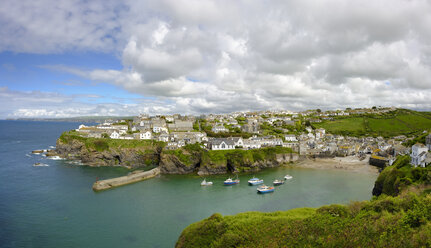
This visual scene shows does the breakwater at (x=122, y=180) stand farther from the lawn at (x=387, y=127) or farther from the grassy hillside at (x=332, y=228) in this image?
the lawn at (x=387, y=127)

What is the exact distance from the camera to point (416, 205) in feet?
38.2

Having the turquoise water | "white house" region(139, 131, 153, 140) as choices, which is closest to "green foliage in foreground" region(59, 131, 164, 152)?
"white house" region(139, 131, 153, 140)

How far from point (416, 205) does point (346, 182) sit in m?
25.9

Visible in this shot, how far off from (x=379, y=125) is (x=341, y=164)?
4986 cm

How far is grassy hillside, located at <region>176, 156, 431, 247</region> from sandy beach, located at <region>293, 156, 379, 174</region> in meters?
34.1

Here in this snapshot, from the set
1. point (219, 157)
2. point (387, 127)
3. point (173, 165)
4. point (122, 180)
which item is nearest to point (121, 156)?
point (173, 165)

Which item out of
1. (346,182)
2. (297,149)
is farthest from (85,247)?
(297,149)

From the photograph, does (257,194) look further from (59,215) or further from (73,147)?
(73,147)

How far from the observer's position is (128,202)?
28.2 meters

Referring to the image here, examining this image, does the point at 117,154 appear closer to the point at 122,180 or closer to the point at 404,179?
the point at 122,180

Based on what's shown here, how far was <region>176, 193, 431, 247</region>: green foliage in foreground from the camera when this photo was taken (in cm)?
977

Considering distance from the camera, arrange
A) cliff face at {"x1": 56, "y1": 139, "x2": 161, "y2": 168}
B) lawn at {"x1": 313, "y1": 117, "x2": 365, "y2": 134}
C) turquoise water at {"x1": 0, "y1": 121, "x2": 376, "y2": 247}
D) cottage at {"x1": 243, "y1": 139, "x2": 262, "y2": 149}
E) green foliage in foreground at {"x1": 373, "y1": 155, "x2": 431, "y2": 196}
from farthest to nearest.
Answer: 1. lawn at {"x1": 313, "y1": 117, "x2": 365, "y2": 134}
2. cottage at {"x1": 243, "y1": 139, "x2": 262, "y2": 149}
3. cliff face at {"x1": 56, "y1": 139, "x2": 161, "y2": 168}
4. turquoise water at {"x1": 0, "y1": 121, "x2": 376, "y2": 247}
5. green foliage in foreground at {"x1": 373, "y1": 155, "x2": 431, "y2": 196}

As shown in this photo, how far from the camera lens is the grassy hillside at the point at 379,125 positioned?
74.9m

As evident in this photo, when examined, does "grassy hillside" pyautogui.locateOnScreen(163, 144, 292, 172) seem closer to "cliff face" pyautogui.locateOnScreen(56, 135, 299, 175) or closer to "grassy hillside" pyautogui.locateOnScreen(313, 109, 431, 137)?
"cliff face" pyautogui.locateOnScreen(56, 135, 299, 175)
